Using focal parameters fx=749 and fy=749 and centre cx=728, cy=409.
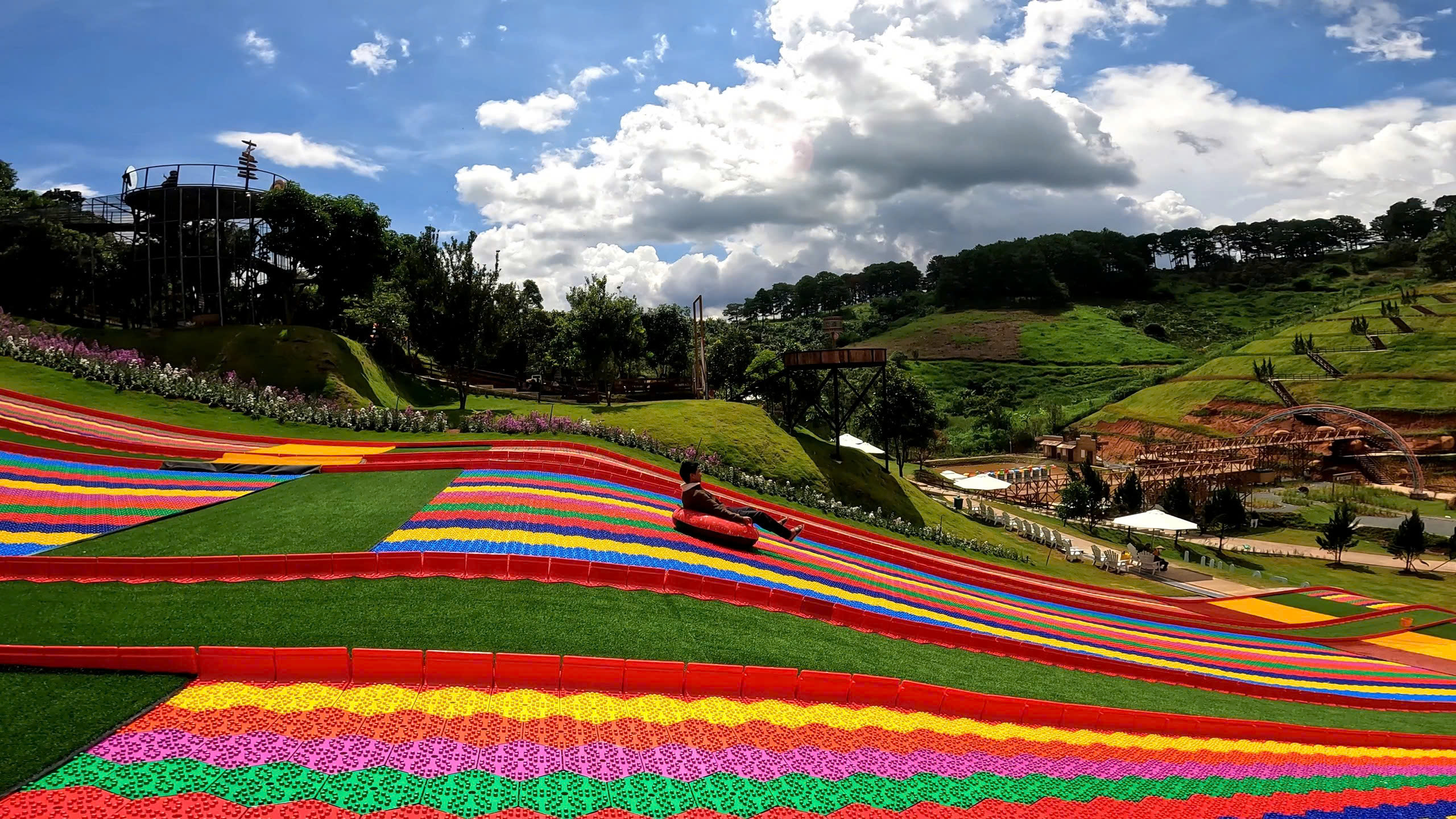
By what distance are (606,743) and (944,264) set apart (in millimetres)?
166318

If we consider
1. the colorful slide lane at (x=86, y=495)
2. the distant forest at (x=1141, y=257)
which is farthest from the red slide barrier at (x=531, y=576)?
the distant forest at (x=1141, y=257)

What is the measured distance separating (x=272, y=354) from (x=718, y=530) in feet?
85.9

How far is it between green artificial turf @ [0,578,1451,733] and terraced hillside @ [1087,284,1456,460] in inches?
2639

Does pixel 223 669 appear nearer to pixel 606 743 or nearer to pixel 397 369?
pixel 606 743

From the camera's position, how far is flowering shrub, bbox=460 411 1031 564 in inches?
925

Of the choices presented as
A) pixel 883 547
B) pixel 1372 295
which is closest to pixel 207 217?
pixel 883 547

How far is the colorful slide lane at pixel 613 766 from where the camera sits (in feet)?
16.9

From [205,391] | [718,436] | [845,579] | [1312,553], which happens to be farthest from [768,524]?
[1312,553]

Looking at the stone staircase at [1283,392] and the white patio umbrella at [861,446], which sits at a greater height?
the stone staircase at [1283,392]

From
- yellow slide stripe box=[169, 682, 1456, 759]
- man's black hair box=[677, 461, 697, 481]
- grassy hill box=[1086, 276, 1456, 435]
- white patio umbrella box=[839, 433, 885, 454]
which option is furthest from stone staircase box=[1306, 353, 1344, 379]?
yellow slide stripe box=[169, 682, 1456, 759]

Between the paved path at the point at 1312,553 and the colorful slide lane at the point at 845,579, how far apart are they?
1608 cm

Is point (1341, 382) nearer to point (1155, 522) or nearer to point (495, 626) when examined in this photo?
point (1155, 522)

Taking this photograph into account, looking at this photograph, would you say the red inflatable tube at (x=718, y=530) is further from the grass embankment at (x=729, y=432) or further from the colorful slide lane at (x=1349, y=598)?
the colorful slide lane at (x=1349, y=598)

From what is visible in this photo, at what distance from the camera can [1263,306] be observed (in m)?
120
